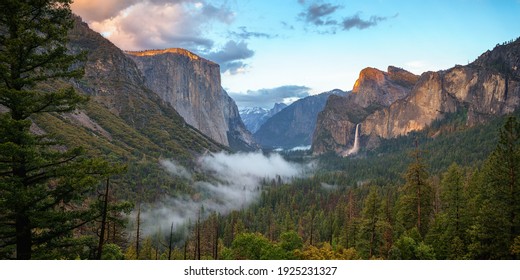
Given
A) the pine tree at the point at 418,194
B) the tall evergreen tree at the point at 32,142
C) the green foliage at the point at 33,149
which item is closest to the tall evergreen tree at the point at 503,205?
the pine tree at the point at 418,194

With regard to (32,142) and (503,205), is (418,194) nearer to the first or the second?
(503,205)

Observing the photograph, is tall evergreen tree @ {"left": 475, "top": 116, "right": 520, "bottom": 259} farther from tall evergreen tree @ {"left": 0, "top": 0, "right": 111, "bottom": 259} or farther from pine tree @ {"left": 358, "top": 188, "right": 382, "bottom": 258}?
tall evergreen tree @ {"left": 0, "top": 0, "right": 111, "bottom": 259}

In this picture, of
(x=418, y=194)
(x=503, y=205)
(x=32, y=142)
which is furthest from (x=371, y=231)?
(x=32, y=142)

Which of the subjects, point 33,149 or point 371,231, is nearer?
point 33,149

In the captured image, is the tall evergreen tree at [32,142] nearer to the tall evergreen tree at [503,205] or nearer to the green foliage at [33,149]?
the green foliage at [33,149]

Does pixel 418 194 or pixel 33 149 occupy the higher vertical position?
pixel 33 149

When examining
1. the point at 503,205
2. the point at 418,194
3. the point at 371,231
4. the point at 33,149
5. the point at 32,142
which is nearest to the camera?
the point at 33,149

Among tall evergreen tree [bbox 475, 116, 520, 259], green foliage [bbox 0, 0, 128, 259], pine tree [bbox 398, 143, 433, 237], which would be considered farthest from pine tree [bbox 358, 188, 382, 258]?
green foliage [bbox 0, 0, 128, 259]
